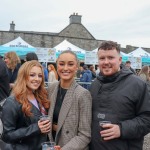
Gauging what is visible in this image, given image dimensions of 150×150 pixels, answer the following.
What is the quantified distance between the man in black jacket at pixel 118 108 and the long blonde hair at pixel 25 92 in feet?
1.80

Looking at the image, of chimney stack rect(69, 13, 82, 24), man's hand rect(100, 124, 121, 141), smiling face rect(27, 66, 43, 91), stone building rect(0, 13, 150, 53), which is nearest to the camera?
man's hand rect(100, 124, 121, 141)

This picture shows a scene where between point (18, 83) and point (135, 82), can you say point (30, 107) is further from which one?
point (135, 82)

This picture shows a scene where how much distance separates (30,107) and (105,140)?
2.44ft

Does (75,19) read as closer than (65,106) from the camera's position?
No

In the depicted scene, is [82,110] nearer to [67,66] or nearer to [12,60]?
[67,66]

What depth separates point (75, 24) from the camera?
1687 inches

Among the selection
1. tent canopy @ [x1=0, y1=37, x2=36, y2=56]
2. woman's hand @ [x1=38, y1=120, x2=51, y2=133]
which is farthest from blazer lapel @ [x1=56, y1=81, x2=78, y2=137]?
tent canopy @ [x1=0, y1=37, x2=36, y2=56]

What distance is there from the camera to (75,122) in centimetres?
260

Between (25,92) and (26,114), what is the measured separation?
210 millimetres

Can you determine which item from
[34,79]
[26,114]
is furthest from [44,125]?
[34,79]

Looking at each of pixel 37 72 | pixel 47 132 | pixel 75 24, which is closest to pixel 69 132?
pixel 47 132

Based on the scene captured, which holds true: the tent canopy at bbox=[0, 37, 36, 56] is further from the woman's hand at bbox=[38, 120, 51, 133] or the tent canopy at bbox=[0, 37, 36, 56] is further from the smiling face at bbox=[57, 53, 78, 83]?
the woman's hand at bbox=[38, 120, 51, 133]

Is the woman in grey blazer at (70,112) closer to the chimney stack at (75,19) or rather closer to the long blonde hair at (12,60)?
the long blonde hair at (12,60)

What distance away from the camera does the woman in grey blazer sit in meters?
2.58
